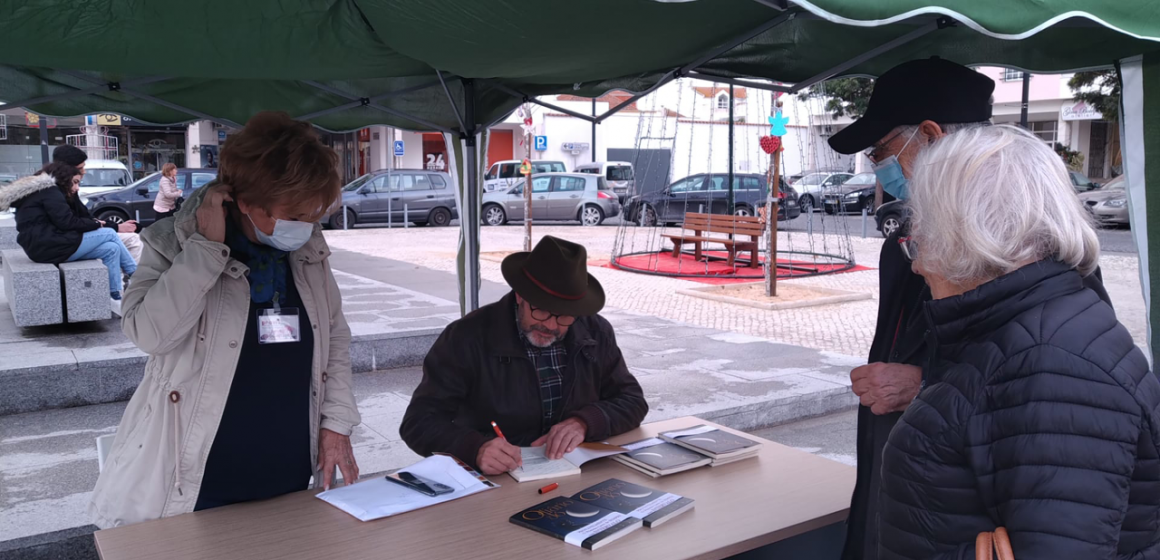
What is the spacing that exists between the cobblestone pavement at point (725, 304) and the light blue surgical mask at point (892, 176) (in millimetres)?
5501

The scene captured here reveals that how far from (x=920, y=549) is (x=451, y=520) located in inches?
44.8

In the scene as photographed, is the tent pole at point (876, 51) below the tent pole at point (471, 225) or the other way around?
the other way around

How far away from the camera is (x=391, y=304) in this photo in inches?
326

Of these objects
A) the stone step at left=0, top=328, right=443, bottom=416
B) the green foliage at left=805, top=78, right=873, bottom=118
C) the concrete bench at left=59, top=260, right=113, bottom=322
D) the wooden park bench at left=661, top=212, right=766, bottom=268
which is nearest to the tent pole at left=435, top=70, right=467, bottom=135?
the stone step at left=0, top=328, right=443, bottom=416

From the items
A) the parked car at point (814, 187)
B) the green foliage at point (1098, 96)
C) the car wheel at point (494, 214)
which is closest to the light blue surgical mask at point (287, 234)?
the green foliage at point (1098, 96)

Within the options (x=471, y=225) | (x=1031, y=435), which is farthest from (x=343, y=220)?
(x=1031, y=435)

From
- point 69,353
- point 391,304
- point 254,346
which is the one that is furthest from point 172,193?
point 254,346

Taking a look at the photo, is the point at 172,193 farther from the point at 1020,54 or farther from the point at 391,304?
the point at 1020,54

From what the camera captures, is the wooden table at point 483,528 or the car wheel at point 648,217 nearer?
the wooden table at point 483,528

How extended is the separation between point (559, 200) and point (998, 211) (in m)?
21.3

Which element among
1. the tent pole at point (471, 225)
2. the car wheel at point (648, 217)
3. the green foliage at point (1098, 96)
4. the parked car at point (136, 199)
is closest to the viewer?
the tent pole at point (471, 225)

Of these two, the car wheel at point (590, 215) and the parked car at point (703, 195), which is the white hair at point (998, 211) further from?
the car wheel at point (590, 215)

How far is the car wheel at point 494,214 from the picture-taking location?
74.5 ft

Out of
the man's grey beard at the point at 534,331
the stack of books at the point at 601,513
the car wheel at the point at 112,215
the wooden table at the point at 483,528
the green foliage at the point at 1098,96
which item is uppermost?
the green foliage at the point at 1098,96
